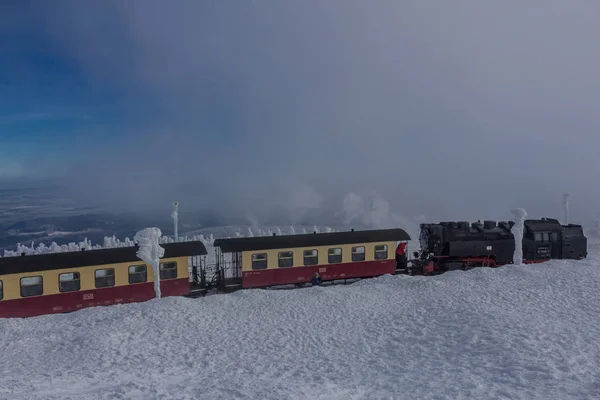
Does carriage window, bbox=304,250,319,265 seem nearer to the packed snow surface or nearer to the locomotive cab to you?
the packed snow surface

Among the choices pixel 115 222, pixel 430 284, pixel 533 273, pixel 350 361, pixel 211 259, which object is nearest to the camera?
pixel 350 361

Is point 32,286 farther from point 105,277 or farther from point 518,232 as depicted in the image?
point 518,232

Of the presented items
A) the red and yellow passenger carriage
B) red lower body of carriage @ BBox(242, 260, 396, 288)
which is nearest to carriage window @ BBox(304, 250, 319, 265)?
the red and yellow passenger carriage

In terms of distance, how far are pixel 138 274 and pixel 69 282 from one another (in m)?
3.09

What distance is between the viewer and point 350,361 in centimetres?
1339

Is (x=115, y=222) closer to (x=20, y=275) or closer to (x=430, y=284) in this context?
(x=20, y=275)

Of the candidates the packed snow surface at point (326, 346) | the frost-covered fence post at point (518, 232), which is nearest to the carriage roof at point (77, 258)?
the packed snow surface at point (326, 346)

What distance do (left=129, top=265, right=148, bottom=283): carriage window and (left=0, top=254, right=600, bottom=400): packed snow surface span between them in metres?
1.78

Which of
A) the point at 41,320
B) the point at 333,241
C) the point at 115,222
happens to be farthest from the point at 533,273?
the point at 115,222

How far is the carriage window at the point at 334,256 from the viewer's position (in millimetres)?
24298

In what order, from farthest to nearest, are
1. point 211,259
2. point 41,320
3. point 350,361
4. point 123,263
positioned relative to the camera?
1. point 211,259
2. point 123,263
3. point 41,320
4. point 350,361

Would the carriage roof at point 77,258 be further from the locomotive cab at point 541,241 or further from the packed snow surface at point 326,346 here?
the locomotive cab at point 541,241

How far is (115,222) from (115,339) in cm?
8401

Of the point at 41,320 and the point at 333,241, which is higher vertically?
the point at 333,241
